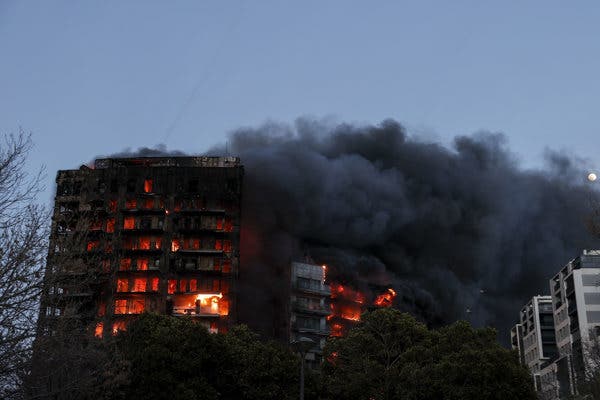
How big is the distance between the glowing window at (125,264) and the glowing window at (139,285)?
8.10 ft

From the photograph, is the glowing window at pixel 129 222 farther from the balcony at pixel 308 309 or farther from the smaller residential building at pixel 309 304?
the balcony at pixel 308 309

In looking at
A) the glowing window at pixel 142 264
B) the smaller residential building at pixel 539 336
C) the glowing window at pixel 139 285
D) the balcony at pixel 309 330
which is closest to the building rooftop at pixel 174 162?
the glowing window at pixel 142 264

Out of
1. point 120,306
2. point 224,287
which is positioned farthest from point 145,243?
point 224,287

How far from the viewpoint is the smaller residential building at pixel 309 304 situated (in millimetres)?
118812

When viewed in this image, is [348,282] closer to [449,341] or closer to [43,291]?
[449,341]

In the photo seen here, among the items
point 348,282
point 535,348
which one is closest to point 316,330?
point 348,282

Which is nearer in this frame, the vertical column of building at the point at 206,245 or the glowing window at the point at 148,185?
the vertical column of building at the point at 206,245

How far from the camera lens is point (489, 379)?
5259 centimetres

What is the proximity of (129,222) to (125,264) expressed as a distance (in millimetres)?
7673

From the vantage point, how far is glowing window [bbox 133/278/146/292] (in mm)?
112562

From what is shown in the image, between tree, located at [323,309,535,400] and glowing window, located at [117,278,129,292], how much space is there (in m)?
57.5

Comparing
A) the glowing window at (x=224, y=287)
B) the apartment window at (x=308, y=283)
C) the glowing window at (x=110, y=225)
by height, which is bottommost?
the glowing window at (x=224, y=287)

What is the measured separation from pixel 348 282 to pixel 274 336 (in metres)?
20.6

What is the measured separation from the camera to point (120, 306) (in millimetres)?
111250
